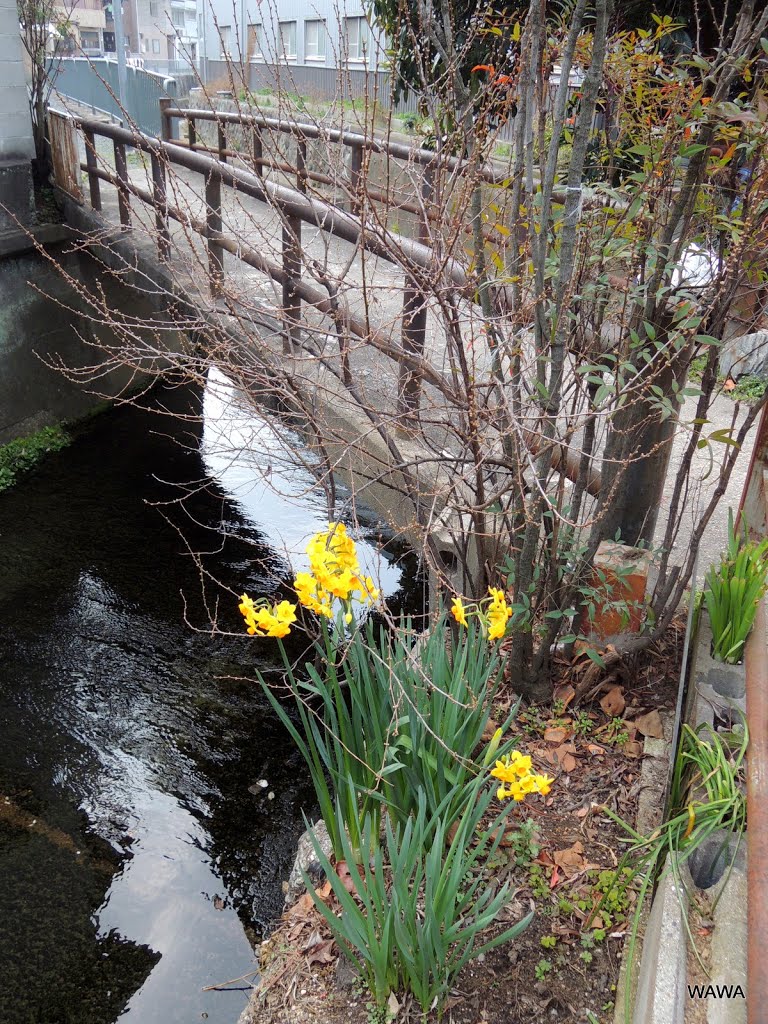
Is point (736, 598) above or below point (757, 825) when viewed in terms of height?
below

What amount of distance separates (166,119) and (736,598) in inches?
337

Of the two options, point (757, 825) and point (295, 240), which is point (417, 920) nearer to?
point (757, 825)

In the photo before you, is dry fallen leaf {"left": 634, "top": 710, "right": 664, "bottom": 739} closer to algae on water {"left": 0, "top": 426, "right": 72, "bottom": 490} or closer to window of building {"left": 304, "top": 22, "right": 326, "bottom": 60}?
algae on water {"left": 0, "top": 426, "right": 72, "bottom": 490}

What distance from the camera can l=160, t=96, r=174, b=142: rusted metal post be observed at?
8734 millimetres

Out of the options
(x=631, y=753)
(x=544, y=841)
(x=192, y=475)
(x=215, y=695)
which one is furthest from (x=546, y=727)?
(x=192, y=475)

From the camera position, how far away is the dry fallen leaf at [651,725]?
292cm

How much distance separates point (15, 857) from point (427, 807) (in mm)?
2247

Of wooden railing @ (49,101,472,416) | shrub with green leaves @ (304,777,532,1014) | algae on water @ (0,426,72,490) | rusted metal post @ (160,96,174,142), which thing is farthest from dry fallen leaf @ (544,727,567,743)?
rusted metal post @ (160,96,174,142)

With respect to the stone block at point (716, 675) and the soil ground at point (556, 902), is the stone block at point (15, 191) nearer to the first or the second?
the soil ground at point (556, 902)

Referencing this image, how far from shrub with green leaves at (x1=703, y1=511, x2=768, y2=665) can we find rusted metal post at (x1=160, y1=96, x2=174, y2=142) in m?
7.95

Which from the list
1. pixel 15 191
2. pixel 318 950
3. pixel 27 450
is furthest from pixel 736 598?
pixel 15 191

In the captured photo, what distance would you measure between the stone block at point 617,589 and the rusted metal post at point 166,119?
7.52 meters

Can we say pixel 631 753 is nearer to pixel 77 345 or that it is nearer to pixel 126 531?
pixel 126 531

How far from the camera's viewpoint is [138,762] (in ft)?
13.9
